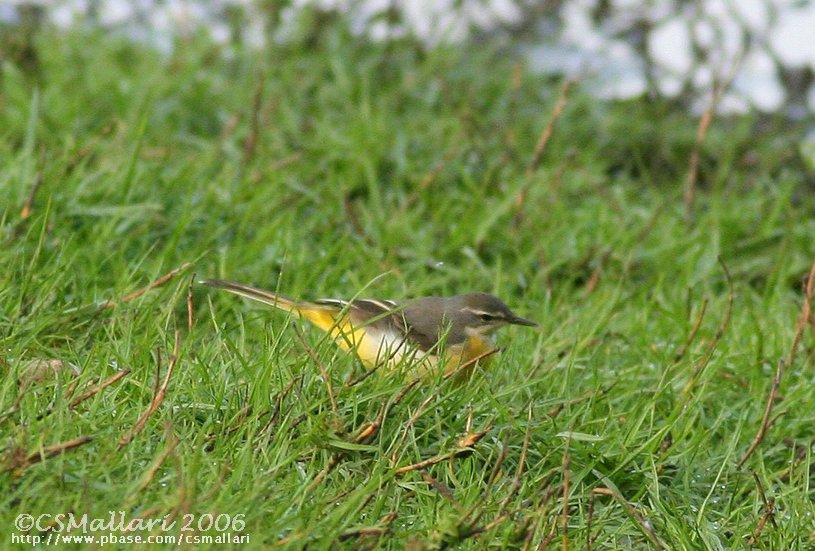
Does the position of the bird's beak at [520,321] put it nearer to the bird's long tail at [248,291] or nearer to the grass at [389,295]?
the grass at [389,295]

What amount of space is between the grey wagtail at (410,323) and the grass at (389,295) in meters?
0.16

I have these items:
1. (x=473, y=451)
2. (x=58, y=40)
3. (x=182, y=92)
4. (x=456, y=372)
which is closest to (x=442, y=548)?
(x=473, y=451)

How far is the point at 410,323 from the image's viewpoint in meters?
5.24

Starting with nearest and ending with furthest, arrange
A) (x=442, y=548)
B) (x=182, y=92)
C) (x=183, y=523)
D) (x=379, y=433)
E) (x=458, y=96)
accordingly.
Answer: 1. (x=183, y=523)
2. (x=442, y=548)
3. (x=379, y=433)
4. (x=182, y=92)
5. (x=458, y=96)

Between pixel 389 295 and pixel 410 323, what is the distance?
2.98 ft

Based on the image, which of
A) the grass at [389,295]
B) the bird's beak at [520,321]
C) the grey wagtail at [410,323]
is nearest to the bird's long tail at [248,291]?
the grey wagtail at [410,323]

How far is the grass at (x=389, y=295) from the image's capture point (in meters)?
4.04

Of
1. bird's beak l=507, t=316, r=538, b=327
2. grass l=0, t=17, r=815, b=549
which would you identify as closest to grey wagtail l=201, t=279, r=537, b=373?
bird's beak l=507, t=316, r=538, b=327

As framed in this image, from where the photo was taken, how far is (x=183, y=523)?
3.57 metres

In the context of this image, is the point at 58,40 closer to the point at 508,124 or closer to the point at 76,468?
the point at 508,124

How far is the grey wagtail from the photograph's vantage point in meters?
4.83

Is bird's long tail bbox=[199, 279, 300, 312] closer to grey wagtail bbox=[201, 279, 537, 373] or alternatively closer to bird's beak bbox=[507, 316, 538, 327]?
grey wagtail bbox=[201, 279, 537, 373]

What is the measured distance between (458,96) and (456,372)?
4.78 meters

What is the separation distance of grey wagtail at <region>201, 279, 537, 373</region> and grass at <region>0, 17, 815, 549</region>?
0.51 feet
